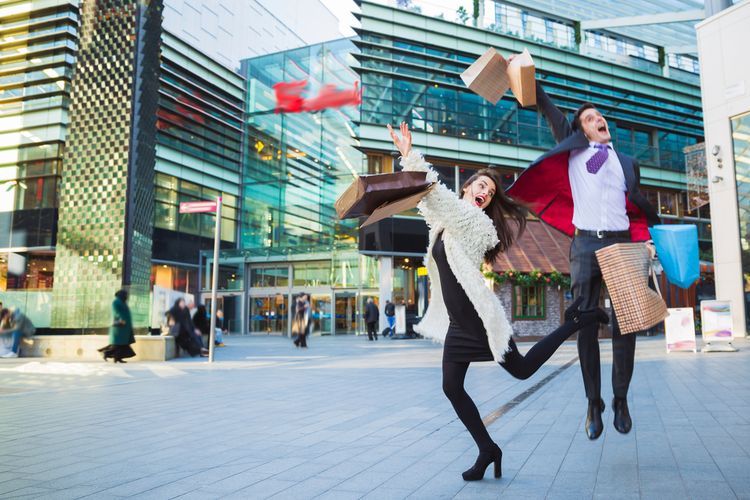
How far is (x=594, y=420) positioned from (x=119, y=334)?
11998mm

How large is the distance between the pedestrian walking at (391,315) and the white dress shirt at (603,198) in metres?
23.7

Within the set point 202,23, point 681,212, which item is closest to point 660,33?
point 681,212

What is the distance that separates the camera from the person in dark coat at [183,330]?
597 inches

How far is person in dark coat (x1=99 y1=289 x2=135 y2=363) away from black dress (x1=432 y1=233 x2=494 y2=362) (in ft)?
37.7

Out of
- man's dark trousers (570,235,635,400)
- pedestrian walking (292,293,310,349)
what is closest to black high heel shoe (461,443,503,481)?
man's dark trousers (570,235,635,400)

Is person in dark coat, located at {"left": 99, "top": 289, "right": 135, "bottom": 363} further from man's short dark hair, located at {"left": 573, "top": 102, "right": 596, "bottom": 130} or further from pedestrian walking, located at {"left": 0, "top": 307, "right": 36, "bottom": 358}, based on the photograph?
man's short dark hair, located at {"left": 573, "top": 102, "right": 596, "bottom": 130}

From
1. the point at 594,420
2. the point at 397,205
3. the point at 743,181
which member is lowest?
the point at 594,420

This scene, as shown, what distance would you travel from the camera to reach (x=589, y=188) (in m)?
4.10

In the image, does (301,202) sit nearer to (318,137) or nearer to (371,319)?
(318,137)

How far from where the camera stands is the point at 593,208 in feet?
13.4

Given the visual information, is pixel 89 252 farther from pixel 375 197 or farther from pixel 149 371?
pixel 375 197

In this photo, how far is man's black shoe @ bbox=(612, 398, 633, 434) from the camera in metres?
3.78

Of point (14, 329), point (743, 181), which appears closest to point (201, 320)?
point (14, 329)

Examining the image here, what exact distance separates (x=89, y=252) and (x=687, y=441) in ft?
45.7
